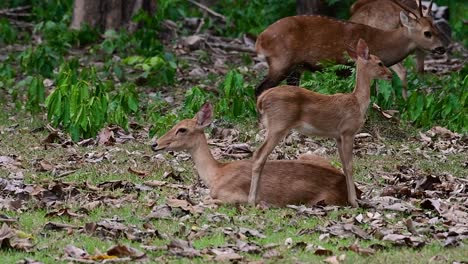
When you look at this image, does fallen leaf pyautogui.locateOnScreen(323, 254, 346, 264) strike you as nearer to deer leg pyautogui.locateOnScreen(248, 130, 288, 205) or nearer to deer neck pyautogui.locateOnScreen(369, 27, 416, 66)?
deer leg pyautogui.locateOnScreen(248, 130, 288, 205)

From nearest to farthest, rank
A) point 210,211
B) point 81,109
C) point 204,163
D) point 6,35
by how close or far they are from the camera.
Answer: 1. point 210,211
2. point 204,163
3. point 81,109
4. point 6,35

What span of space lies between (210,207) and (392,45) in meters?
5.96

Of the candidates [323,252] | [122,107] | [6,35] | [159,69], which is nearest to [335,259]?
[323,252]

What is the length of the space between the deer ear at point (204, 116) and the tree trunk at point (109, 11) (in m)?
9.05

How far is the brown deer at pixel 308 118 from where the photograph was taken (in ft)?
27.1

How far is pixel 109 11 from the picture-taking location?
17.8 metres

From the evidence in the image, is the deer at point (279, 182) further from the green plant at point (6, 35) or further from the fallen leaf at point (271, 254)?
the green plant at point (6, 35)

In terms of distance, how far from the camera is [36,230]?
7281 millimetres

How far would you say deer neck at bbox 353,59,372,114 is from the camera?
8.71 m

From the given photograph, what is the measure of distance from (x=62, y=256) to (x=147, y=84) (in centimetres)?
857

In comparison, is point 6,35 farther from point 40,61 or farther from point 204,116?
point 204,116

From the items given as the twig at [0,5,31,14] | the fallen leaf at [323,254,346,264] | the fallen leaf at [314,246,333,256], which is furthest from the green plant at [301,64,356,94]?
the twig at [0,5,31,14]

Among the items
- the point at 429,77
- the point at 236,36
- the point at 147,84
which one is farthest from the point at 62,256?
the point at 236,36

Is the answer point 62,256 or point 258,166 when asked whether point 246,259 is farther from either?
point 258,166
